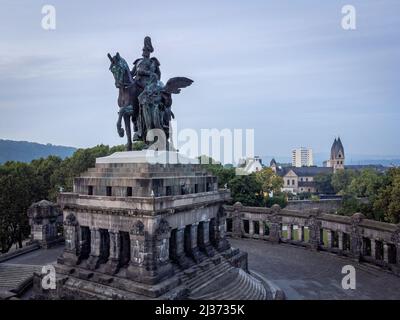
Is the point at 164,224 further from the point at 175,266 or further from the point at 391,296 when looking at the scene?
the point at 391,296

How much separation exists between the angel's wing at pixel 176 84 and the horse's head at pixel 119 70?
2441 millimetres

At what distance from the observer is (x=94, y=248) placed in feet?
63.4

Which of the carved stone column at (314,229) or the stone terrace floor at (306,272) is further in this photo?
the carved stone column at (314,229)

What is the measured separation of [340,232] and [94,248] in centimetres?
1904

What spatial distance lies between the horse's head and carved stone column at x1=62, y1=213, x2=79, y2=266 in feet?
27.1

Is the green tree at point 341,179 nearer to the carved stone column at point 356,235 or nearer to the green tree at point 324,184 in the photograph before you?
the green tree at point 324,184

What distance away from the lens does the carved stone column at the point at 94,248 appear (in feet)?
62.4

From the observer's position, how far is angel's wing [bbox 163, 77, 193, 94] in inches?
872

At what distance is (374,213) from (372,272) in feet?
56.0

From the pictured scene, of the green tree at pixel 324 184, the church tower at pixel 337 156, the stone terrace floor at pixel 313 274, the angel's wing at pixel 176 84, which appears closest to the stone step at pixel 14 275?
the angel's wing at pixel 176 84

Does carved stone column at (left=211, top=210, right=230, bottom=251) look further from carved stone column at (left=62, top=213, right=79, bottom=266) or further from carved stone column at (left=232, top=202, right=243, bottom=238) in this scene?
carved stone column at (left=232, top=202, right=243, bottom=238)

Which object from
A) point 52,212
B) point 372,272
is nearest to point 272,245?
point 372,272

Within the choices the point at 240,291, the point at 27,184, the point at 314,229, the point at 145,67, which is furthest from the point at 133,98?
A: the point at 27,184

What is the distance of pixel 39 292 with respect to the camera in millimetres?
19625
